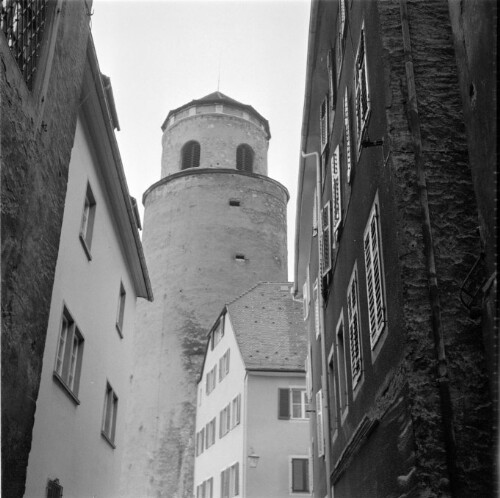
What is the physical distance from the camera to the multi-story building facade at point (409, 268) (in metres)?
5.39

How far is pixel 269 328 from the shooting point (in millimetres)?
28062

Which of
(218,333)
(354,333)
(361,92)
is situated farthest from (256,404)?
(361,92)

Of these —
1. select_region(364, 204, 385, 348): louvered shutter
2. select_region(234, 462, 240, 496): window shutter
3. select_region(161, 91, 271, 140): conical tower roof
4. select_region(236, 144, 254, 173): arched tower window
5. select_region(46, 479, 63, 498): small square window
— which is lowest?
select_region(46, 479, 63, 498): small square window

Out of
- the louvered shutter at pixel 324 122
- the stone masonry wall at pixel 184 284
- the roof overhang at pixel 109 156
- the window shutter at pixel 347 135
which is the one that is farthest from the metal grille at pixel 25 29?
the stone masonry wall at pixel 184 284

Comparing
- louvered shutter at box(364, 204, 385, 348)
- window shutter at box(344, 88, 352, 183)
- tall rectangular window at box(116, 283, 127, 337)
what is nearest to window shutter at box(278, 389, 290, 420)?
tall rectangular window at box(116, 283, 127, 337)

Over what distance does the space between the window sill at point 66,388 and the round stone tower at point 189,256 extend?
2014cm

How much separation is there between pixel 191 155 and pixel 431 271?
3417 cm

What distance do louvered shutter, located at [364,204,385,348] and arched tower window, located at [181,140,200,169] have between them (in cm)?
3165

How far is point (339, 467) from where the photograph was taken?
1068 cm

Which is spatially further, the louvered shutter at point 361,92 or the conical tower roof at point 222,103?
the conical tower roof at point 222,103

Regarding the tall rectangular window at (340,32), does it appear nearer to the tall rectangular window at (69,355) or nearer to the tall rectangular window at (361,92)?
the tall rectangular window at (361,92)

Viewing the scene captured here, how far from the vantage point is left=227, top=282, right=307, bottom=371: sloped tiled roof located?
85.0ft

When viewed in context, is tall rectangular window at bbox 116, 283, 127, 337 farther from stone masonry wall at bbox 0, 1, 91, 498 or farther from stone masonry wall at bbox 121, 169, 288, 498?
stone masonry wall at bbox 121, 169, 288, 498

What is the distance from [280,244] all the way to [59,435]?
26304 mm
